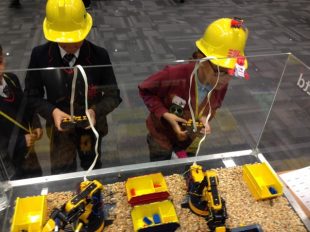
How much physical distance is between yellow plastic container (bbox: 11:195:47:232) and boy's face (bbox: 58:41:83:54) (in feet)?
1.97

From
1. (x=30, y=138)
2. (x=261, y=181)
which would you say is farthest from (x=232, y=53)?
(x=30, y=138)

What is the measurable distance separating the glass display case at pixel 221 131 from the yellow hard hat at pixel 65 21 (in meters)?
0.20

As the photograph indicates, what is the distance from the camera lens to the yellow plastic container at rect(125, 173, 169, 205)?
1116mm

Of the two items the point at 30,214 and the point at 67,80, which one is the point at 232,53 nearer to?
the point at 67,80

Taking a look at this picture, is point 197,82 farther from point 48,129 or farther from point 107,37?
point 107,37

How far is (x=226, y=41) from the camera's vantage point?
1.21m

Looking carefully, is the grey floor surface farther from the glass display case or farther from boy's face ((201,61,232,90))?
boy's face ((201,61,232,90))

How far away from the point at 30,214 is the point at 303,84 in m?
1.22

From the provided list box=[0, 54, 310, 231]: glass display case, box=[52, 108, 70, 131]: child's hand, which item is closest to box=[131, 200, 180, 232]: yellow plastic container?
box=[0, 54, 310, 231]: glass display case

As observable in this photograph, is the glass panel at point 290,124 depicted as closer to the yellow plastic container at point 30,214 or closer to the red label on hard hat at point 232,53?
the red label on hard hat at point 232,53

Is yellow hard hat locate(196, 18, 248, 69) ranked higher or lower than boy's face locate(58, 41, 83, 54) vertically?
higher

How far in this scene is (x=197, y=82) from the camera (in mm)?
1283

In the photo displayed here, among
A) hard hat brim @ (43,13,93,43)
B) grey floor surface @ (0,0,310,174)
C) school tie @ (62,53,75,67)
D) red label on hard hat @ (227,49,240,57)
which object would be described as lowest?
grey floor surface @ (0,0,310,174)

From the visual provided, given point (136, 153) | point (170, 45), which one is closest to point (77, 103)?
point (136, 153)
